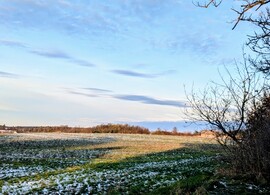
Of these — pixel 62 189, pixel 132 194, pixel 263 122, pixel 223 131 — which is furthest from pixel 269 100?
pixel 62 189

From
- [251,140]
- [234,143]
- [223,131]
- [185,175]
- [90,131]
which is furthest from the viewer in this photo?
[90,131]

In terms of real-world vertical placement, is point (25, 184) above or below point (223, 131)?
below

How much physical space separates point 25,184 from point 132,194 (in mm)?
5778

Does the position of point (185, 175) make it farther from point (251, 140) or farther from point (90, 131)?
point (90, 131)

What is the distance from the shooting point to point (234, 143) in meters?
15.4

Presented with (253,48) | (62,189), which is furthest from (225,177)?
(62,189)

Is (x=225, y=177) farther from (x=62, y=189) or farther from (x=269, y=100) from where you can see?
(x=62, y=189)

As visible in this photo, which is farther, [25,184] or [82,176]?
[82,176]

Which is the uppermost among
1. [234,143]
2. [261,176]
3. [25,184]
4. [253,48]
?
[253,48]

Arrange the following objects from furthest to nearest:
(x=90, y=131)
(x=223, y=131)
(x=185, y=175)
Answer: (x=90, y=131)
(x=185, y=175)
(x=223, y=131)

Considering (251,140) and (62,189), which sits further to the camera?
(62,189)

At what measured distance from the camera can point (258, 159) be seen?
1308 cm

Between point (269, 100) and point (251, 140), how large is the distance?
2013 millimetres

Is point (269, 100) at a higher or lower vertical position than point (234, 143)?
higher
